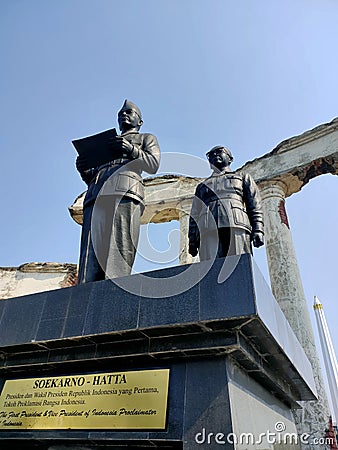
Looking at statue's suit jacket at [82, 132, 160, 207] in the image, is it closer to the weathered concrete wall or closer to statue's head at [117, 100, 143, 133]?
statue's head at [117, 100, 143, 133]

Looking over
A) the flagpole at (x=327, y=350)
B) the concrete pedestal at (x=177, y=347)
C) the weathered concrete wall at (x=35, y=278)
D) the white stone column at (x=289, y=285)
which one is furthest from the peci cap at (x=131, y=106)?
the flagpole at (x=327, y=350)

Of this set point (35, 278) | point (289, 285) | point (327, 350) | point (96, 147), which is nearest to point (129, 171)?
point (96, 147)

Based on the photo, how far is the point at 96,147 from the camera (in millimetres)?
4188

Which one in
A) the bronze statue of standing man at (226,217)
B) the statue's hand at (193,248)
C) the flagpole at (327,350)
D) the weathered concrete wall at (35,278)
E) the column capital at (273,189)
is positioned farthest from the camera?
the flagpole at (327,350)

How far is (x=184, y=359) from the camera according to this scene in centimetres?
263

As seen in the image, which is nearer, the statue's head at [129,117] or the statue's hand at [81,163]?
the statue's hand at [81,163]

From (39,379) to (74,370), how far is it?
0.33 meters

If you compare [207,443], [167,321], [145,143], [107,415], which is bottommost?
[207,443]

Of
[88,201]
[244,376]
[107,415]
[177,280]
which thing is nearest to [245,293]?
[177,280]

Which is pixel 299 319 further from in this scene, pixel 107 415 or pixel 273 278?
pixel 107 415

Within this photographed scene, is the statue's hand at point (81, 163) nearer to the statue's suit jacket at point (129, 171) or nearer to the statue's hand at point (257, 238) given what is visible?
the statue's suit jacket at point (129, 171)

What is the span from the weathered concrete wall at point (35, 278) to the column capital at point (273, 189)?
7790 mm

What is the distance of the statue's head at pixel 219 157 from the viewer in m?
4.94

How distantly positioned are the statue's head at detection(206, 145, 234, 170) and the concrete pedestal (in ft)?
7.92
